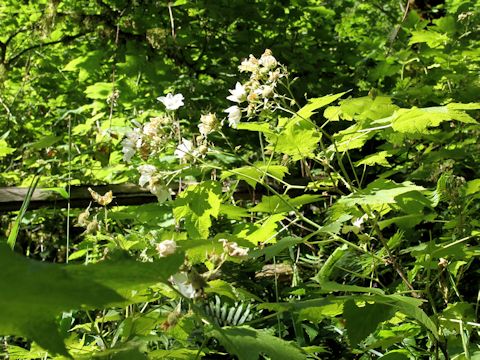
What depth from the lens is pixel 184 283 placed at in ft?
2.59

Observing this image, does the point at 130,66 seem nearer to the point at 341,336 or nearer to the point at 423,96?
the point at 423,96

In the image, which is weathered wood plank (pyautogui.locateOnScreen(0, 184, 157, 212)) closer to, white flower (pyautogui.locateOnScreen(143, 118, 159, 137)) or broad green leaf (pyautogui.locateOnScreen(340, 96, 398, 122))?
white flower (pyautogui.locateOnScreen(143, 118, 159, 137))

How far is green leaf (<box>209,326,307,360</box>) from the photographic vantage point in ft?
2.25

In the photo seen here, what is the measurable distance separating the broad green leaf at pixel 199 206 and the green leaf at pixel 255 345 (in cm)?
53

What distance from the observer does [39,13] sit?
4.20 m

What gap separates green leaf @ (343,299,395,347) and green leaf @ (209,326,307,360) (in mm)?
398

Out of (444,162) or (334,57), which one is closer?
(444,162)

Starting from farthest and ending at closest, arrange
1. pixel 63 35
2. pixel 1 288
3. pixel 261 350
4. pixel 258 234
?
1. pixel 63 35
2. pixel 258 234
3. pixel 261 350
4. pixel 1 288

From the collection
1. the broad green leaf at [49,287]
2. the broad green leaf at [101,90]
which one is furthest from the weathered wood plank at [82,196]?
the broad green leaf at [49,287]

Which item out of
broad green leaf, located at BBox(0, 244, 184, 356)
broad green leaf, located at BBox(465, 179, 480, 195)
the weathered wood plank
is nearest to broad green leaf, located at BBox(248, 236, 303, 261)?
broad green leaf, located at BBox(0, 244, 184, 356)

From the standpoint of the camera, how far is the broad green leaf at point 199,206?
4.24 ft

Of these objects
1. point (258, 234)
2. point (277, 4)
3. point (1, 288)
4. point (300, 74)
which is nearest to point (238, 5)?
point (277, 4)

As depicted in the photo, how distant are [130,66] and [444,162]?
1911 mm

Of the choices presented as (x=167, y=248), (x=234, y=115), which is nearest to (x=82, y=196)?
(x=234, y=115)
